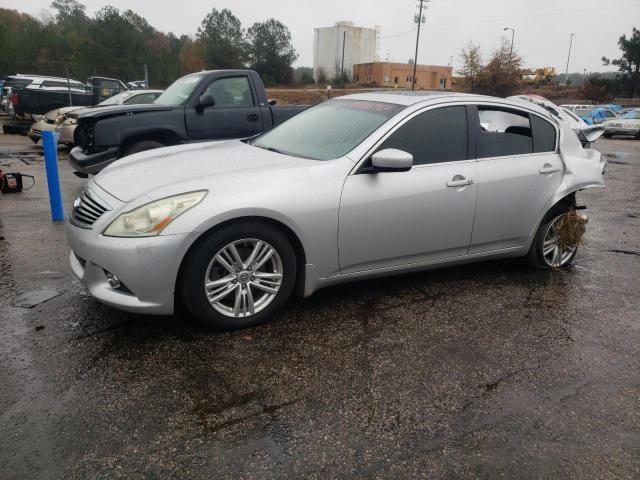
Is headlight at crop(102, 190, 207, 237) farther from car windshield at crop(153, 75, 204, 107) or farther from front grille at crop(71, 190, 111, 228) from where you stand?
car windshield at crop(153, 75, 204, 107)

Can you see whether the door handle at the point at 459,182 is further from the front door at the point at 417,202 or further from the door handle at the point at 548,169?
the door handle at the point at 548,169

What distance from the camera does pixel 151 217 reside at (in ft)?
10.4

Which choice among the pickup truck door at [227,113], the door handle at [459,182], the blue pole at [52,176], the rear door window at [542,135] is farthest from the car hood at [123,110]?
the rear door window at [542,135]

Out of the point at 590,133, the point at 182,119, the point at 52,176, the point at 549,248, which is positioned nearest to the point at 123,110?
the point at 182,119

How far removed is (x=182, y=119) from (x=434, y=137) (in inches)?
181

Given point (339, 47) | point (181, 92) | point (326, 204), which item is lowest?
point (326, 204)

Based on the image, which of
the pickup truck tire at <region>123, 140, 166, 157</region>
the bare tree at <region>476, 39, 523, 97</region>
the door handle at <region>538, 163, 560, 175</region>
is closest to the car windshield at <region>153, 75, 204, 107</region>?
the pickup truck tire at <region>123, 140, 166, 157</region>

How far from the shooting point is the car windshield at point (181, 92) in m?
7.77

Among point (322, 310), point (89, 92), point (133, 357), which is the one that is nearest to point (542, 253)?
point (322, 310)

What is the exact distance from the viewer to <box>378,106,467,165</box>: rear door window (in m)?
3.90

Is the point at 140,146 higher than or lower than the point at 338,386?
higher

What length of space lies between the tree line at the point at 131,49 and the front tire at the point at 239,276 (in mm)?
32662

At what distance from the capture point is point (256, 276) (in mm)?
3430

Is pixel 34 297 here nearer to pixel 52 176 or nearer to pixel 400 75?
pixel 52 176
